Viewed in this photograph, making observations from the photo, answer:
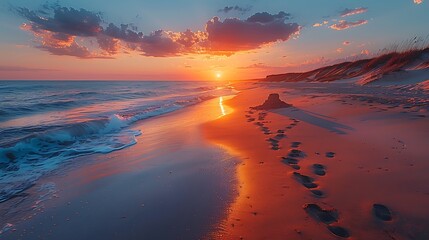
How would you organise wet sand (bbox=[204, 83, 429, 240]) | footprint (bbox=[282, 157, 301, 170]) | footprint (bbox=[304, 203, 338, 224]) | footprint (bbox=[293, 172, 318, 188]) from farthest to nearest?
footprint (bbox=[282, 157, 301, 170]) → footprint (bbox=[293, 172, 318, 188]) → footprint (bbox=[304, 203, 338, 224]) → wet sand (bbox=[204, 83, 429, 240])

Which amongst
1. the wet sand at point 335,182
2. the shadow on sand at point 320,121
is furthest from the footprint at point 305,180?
the shadow on sand at point 320,121

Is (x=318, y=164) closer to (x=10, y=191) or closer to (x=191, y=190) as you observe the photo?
(x=191, y=190)

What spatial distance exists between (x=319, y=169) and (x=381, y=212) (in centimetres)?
129

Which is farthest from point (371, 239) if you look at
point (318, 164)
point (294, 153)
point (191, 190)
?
point (294, 153)

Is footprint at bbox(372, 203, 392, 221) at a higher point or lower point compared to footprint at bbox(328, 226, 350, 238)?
higher

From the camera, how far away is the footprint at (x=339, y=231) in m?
2.33

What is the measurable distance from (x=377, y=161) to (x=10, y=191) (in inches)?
242

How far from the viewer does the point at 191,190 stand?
366 centimetres

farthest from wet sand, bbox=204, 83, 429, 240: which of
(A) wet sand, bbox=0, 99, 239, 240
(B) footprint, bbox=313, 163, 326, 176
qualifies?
(A) wet sand, bbox=0, 99, 239, 240

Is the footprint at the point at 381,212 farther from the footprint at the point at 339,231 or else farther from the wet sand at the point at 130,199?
the wet sand at the point at 130,199

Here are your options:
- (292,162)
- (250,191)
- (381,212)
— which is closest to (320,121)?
(292,162)

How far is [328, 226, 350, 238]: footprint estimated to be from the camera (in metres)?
2.33

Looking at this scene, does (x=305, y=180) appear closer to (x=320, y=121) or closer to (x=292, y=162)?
(x=292, y=162)

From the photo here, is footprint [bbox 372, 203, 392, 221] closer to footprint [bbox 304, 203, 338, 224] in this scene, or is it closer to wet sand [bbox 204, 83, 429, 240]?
wet sand [bbox 204, 83, 429, 240]
